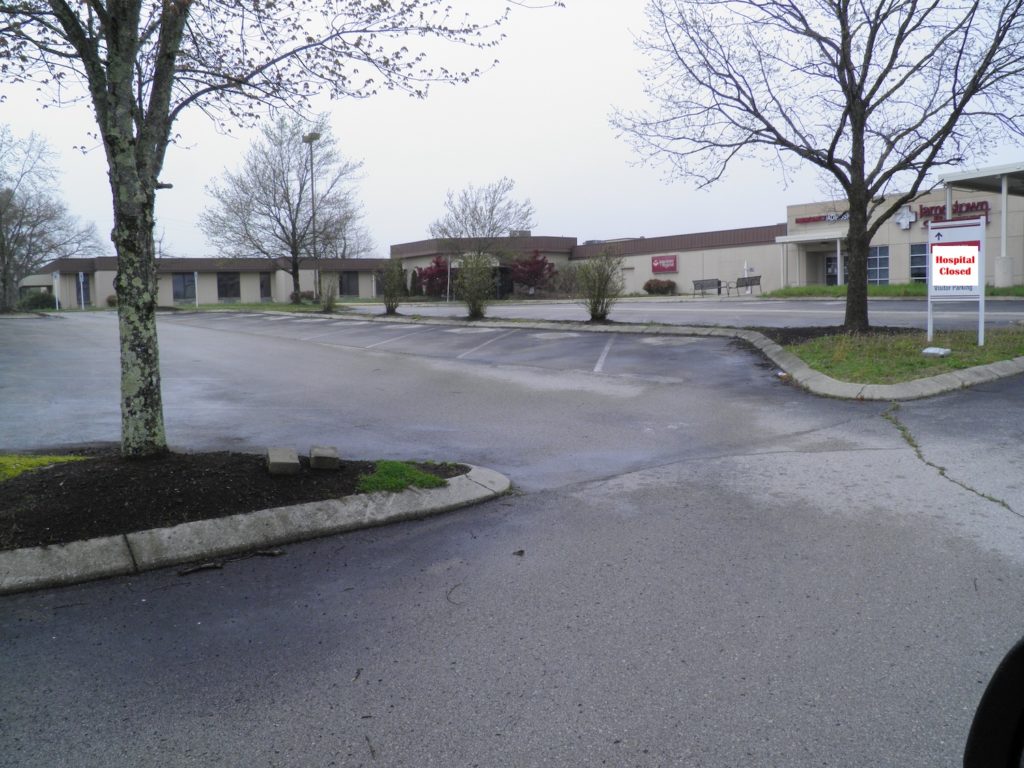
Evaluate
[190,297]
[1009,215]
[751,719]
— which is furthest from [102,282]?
[751,719]

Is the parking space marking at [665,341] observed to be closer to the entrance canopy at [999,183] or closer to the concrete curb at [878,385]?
the concrete curb at [878,385]

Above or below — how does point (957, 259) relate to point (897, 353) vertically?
above

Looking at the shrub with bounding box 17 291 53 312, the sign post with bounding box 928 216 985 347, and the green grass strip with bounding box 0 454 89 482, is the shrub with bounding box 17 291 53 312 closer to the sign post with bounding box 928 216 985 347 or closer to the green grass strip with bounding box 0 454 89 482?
the green grass strip with bounding box 0 454 89 482

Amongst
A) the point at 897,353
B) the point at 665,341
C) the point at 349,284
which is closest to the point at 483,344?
the point at 665,341

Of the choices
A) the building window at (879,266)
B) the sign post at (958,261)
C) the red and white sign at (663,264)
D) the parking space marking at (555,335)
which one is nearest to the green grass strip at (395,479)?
the sign post at (958,261)

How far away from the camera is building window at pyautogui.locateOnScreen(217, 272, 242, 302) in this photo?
64.6m

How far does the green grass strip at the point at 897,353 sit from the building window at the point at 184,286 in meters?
58.0

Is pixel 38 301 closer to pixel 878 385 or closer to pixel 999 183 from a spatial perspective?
pixel 999 183

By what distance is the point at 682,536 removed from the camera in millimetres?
5512

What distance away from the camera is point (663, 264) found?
5650 cm

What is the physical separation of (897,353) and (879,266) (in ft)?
114

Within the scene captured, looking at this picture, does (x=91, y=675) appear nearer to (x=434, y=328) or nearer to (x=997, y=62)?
(x=997, y=62)

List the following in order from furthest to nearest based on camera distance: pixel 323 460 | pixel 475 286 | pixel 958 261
→ pixel 475 286 → pixel 958 261 → pixel 323 460

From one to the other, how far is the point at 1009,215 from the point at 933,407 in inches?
1322
